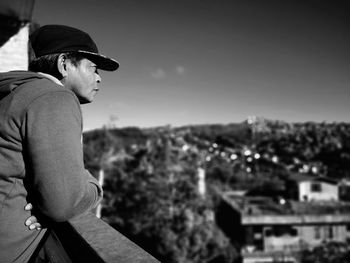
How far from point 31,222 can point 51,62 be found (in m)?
0.79

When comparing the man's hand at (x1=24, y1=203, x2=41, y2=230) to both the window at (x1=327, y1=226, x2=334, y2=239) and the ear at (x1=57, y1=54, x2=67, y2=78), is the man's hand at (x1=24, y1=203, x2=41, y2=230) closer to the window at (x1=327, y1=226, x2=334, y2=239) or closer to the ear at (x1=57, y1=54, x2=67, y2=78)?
the ear at (x1=57, y1=54, x2=67, y2=78)

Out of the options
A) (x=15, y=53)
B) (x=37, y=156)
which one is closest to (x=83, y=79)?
(x=37, y=156)

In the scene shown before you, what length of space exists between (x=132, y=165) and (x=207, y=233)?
507 inches

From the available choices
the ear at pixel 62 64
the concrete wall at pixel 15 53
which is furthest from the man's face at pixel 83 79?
the concrete wall at pixel 15 53

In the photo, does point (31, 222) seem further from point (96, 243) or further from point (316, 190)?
point (316, 190)

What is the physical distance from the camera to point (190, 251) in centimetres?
2480

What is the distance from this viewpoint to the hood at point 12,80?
124 centimetres

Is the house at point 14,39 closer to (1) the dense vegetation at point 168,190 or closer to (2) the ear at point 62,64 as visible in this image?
(2) the ear at point 62,64

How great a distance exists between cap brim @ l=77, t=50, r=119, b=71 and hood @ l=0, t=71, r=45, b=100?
0.28m

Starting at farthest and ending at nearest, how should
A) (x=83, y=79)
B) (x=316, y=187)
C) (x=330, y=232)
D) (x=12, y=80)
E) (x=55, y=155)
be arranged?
(x=316, y=187), (x=330, y=232), (x=83, y=79), (x=12, y=80), (x=55, y=155)

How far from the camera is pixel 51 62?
149 cm

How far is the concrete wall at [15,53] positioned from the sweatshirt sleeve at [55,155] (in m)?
5.39

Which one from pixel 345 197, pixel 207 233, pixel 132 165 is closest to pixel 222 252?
pixel 207 233

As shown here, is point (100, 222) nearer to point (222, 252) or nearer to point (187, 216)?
point (187, 216)
